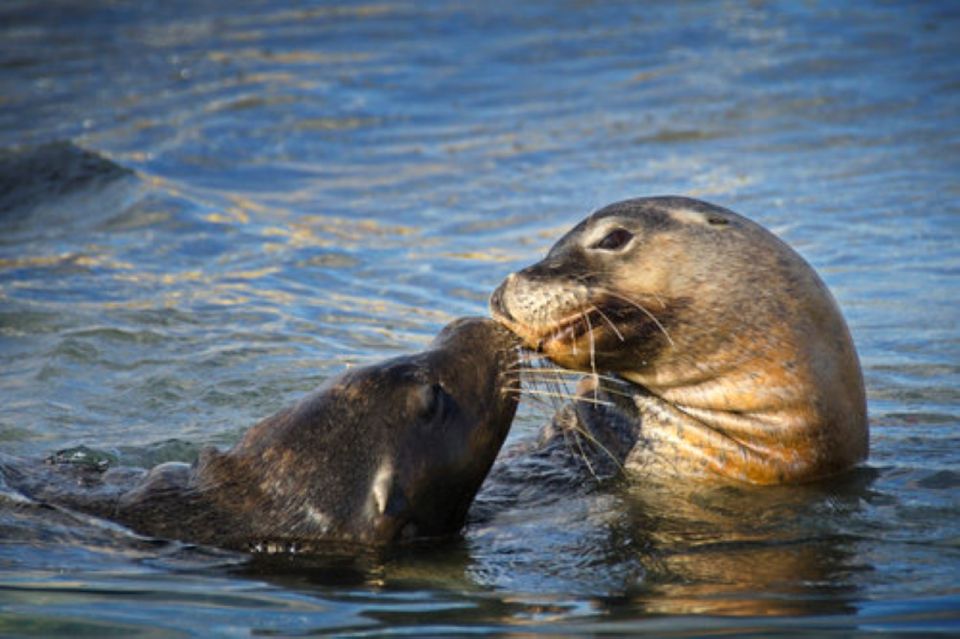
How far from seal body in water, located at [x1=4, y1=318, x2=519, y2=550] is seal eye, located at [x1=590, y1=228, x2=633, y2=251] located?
28.0 inches

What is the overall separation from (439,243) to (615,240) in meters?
5.40

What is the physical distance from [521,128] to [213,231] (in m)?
4.06

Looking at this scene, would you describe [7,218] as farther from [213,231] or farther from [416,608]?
[416,608]

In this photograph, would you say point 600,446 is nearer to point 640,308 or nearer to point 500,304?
point 640,308

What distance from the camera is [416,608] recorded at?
18.5 ft

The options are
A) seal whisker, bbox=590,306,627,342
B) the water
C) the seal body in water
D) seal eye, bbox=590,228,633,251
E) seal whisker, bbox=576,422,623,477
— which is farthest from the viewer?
seal whisker, bbox=576,422,623,477

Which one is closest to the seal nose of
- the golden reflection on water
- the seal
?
the seal

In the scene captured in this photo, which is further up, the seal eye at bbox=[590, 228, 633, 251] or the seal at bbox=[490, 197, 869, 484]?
the seal eye at bbox=[590, 228, 633, 251]

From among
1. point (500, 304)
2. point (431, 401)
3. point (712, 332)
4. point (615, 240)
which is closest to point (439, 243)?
point (615, 240)

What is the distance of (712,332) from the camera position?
6.97 m

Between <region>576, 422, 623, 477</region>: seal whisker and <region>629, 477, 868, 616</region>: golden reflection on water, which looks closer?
<region>629, 477, 868, 616</region>: golden reflection on water

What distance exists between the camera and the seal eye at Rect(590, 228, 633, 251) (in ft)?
23.5

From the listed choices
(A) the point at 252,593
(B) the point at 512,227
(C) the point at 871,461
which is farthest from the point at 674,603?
(B) the point at 512,227

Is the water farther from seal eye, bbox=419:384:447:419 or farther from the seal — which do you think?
seal eye, bbox=419:384:447:419
